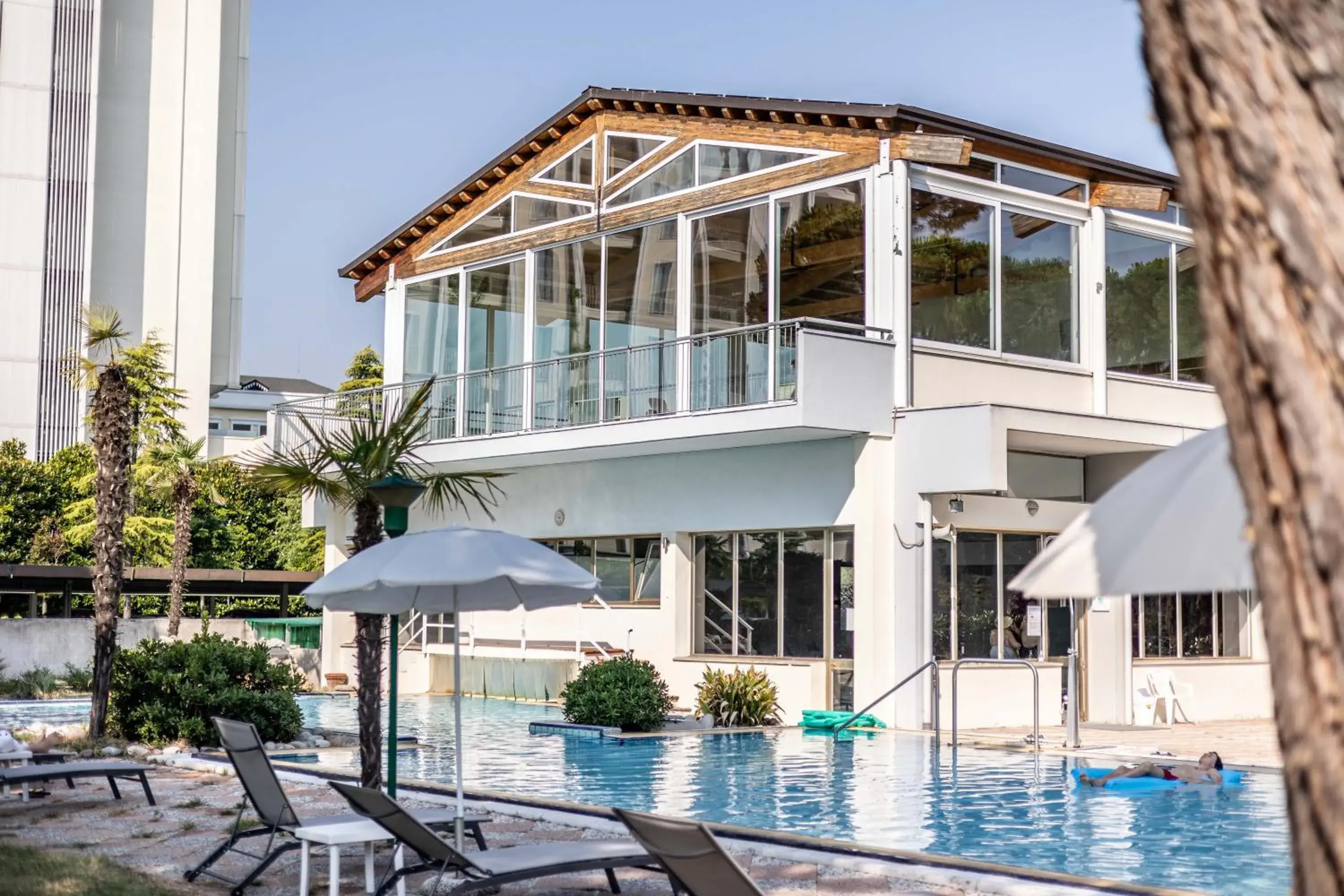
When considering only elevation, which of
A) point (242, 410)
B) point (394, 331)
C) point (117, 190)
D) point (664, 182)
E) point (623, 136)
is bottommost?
point (394, 331)

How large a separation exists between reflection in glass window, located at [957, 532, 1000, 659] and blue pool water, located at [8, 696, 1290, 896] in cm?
237

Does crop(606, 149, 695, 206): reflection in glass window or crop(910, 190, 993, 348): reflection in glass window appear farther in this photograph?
crop(606, 149, 695, 206): reflection in glass window

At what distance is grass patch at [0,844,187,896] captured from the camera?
852 cm

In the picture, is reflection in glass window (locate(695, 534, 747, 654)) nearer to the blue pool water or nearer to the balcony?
the balcony

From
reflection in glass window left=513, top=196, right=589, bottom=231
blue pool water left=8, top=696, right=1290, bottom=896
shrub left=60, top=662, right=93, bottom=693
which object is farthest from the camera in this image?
shrub left=60, top=662, right=93, bottom=693

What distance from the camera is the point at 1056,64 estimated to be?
42.9 feet

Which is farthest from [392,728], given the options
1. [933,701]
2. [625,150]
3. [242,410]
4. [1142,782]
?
[242,410]

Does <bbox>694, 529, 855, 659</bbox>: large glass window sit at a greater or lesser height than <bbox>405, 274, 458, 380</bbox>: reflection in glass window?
lesser

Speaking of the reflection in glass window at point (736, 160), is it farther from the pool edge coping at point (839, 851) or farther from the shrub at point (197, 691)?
the pool edge coping at point (839, 851)

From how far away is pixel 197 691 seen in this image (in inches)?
662

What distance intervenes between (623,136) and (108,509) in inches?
406

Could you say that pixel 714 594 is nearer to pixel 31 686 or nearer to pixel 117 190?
pixel 31 686

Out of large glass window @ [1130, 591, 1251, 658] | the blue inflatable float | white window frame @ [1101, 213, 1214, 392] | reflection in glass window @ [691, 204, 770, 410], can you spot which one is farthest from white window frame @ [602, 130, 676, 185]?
the blue inflatable float

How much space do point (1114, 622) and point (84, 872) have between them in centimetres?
1611
